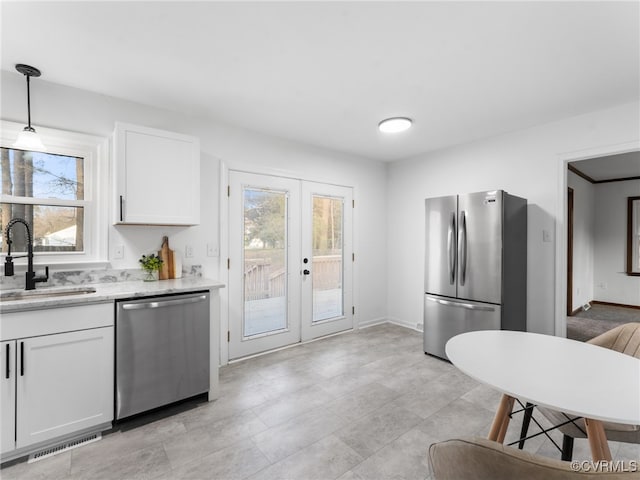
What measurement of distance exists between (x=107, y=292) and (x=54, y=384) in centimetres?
61

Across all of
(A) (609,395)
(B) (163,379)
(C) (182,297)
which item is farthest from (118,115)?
(A) (609,395)

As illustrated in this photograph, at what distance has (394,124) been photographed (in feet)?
10.3

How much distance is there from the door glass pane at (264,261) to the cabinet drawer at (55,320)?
153 cm

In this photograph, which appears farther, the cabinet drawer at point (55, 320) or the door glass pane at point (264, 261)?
the door glass pane at point (264, 261)

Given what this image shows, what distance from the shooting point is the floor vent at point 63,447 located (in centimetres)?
185

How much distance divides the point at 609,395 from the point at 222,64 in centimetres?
276

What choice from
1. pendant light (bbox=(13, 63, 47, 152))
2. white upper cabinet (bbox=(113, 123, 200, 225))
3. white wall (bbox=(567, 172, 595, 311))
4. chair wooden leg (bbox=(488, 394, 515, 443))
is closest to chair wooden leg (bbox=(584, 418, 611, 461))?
chair wooden leg (bbox=(488, 394, 515, 443))

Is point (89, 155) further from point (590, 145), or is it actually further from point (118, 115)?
point (590, 145)

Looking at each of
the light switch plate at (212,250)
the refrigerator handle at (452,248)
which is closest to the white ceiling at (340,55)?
the refrigerator handle at (452,248)

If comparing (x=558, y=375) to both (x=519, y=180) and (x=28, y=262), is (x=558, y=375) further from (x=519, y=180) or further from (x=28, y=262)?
(x=28, y=262)

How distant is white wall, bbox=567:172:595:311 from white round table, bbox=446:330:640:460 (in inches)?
188

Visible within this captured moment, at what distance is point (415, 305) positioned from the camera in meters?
4.48

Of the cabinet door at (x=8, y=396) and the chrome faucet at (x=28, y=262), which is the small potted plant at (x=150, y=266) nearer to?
the chrome faucet at (x=28, y=262)

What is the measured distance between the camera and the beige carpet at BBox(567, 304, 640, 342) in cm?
417
